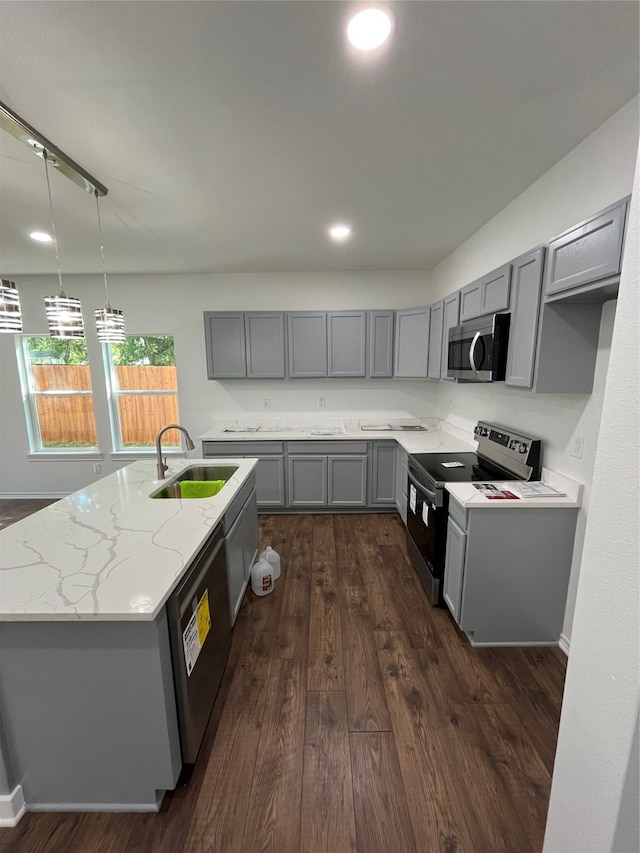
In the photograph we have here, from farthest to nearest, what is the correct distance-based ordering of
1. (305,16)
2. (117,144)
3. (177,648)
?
(117,144), (177,648), (305,16)

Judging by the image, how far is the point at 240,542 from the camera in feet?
7.19

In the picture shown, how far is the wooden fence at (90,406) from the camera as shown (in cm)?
435

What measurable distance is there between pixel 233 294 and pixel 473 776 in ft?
14.4

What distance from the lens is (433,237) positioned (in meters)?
2.97

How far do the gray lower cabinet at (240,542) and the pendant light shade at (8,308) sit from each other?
136cm

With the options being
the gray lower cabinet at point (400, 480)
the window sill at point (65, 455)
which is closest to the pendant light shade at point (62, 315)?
the gray lower cabinet at point (400, 480)

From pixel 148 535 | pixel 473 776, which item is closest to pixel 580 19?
pixel 148 535

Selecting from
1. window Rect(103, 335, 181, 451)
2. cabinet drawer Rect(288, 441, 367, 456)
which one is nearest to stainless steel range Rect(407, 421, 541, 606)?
cabinet drawer Rect(288, 441, 367, 456)

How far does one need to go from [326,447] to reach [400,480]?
2.78 feet

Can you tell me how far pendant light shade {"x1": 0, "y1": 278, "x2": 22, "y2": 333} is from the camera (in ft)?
4.91

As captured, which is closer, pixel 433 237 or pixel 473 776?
pixel 473 776

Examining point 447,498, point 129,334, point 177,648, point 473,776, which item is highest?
point 129,334

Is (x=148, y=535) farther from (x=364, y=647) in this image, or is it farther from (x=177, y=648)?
(x=364, y=647)

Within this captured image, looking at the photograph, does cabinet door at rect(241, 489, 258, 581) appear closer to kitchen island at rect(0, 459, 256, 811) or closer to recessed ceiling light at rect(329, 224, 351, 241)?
Answer: kitchen island at rect(0, 459, 256, 811)
